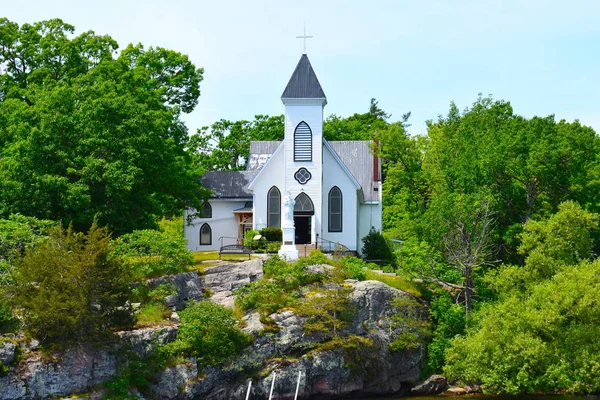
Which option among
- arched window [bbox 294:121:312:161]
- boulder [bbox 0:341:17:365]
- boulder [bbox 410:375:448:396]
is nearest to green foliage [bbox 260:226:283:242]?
arched window [bbox 294:121:312:161]

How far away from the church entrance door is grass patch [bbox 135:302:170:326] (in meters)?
12.7

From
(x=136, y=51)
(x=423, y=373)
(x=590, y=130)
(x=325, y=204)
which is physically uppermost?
(x=136, y=51)

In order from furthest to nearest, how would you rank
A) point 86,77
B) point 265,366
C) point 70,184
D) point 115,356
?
point 86,77 → point 70,184 → point 265,366 → point 115,356

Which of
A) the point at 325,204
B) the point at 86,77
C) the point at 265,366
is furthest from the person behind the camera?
the point at 325,204

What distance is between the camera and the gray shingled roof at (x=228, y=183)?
5375cm

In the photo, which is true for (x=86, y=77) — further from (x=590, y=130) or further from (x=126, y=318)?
(x=590, y=130)

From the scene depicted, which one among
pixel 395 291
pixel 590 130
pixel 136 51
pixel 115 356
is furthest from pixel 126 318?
pixel 590 130

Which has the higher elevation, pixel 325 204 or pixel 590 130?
pixel 590 130

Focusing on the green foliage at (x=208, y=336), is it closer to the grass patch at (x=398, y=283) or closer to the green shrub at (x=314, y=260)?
the green shrub at (x=314, y=260)

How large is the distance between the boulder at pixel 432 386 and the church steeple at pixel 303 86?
15920 mm

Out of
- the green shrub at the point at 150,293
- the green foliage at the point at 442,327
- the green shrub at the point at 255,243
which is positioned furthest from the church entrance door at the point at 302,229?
the green shrub at the point at 150,293

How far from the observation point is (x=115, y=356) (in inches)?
1286

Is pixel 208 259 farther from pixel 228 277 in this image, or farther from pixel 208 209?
pixel 208 209

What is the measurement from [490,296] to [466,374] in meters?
7.47
